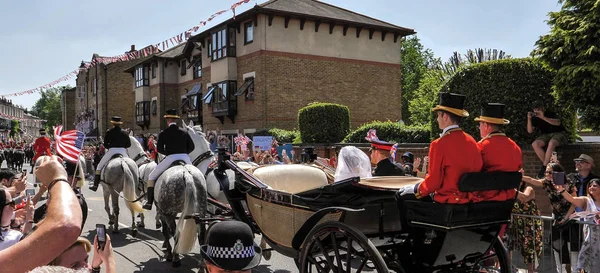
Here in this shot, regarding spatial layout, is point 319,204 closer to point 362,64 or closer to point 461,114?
point 461,114

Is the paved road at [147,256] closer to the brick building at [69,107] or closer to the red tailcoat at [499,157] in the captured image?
the red tailcoat at [499,157]

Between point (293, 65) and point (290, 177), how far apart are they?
20.5 metres

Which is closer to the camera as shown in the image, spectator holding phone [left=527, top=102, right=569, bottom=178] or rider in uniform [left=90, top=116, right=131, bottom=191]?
spectator holding phone [left=527, top=102, right=569, bottom=178]

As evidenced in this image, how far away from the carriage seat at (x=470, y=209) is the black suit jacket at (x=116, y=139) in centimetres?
803

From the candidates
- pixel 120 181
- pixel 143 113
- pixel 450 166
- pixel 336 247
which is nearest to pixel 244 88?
pixel 120 181

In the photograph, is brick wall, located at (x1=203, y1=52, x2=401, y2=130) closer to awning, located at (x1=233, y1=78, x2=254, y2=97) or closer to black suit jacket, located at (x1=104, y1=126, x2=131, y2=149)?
A: awning, located at (x1=233, y1=78, x2=254, y2=97)

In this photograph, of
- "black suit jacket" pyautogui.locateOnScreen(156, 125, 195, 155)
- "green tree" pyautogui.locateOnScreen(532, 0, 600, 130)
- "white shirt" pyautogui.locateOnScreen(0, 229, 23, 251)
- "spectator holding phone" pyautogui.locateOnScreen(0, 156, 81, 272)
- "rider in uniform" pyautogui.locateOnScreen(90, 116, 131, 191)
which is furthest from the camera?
"rider in uniform" pyautogui.locateOnScreen(90, 116, 131, 191)

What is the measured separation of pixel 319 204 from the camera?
5004 mm

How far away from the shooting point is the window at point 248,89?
27.0m

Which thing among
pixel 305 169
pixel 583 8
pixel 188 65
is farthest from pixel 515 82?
pixel 188 65

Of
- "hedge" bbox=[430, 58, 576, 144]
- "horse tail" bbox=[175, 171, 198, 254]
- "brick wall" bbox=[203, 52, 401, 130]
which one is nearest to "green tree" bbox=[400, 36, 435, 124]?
"brick wall" bbox=[203, 52, 401, 130]

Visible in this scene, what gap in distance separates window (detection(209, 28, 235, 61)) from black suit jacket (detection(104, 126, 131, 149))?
1827 cm

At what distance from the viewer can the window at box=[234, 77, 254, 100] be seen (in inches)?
1063

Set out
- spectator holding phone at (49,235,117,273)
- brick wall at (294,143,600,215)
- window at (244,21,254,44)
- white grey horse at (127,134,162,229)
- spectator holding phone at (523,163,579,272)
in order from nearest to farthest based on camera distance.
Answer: spectator holding phone at (49,235,117,273)
spectator holding phone at (523,163,579,272)
brick wall at (294,143,600,215)
white grey horse at (127,134,162,229)
window at (244,21,254,44)
